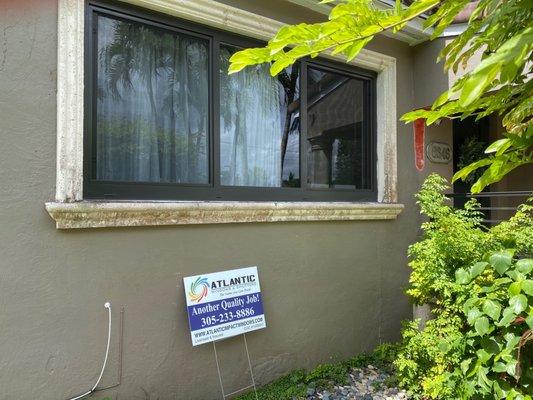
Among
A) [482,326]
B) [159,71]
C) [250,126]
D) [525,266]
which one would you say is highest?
[159,71]

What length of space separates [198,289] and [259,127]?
1494mm

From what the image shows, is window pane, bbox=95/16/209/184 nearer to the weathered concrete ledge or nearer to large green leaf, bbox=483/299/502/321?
the weathered concrete ledge

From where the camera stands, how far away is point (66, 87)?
7.82 ft

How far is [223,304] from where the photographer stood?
288 centimetres

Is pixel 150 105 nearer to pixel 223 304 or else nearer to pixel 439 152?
pixel 223 304

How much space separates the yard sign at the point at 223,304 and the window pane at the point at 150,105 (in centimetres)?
77

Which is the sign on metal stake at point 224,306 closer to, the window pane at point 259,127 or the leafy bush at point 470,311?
the window pane at point 259,127

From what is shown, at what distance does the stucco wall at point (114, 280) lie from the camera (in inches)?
89.3

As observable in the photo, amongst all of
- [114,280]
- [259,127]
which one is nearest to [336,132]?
[259,127]

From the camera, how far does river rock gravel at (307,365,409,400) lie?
3.03 metres

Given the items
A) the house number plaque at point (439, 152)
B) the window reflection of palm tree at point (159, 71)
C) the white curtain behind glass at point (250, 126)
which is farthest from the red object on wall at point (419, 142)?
the window reflection of palm tree at point (159, 71)

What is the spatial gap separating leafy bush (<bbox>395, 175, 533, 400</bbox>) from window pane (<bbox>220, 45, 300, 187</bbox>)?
1.24 m

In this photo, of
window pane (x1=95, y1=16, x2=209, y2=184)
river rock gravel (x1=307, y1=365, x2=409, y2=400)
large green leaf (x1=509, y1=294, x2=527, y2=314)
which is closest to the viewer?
large green leaf (x1=509, y1=294, x2=527, y2=314)

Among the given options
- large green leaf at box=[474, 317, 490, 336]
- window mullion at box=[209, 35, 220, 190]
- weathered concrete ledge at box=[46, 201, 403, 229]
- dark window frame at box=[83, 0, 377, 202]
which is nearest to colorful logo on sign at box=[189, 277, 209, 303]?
weathered concrete ledge at box=[46, 201, 403, 229]
